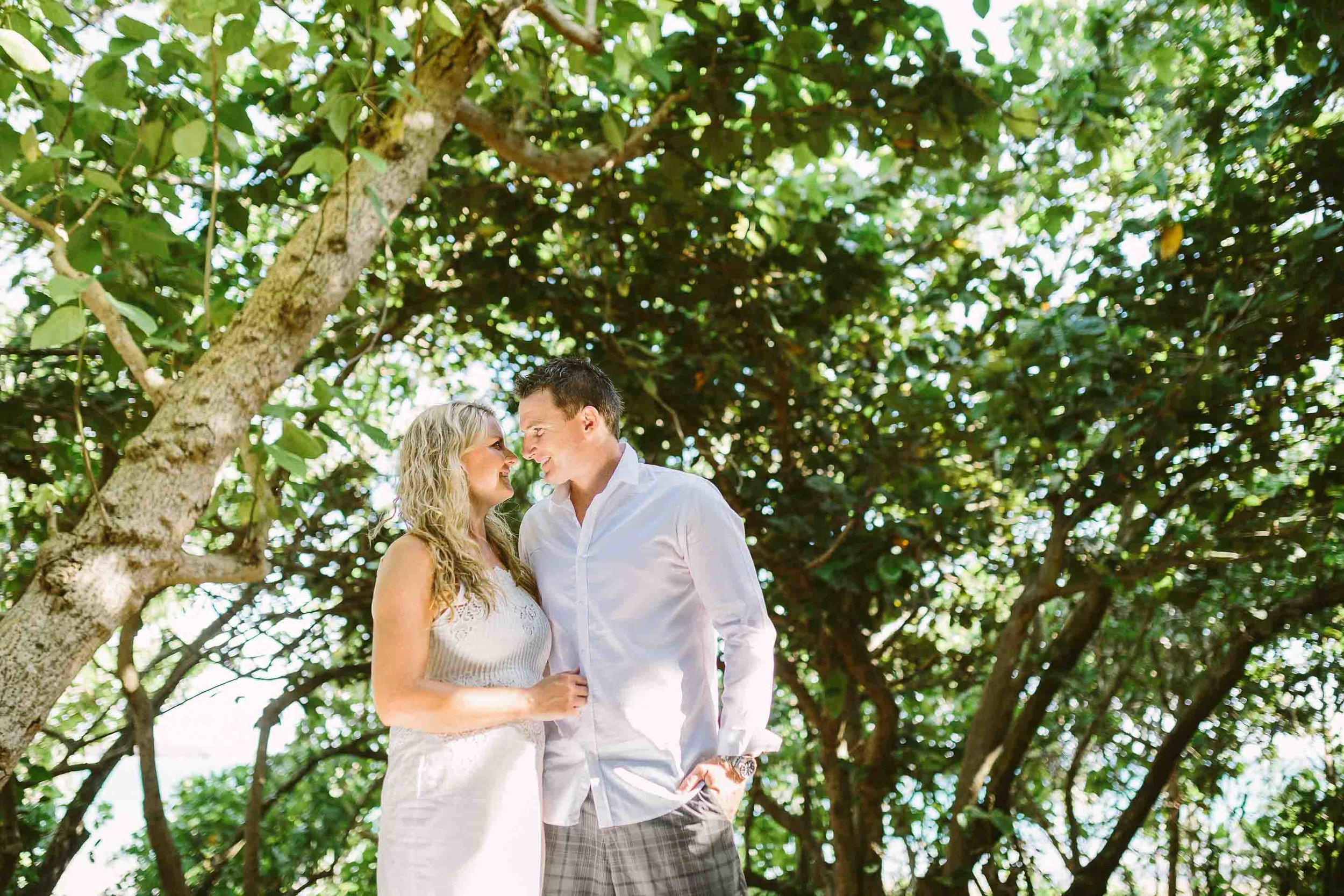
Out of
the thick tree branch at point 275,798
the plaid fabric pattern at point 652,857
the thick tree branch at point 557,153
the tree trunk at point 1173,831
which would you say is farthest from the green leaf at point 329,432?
the tree trunk at point 1173,831

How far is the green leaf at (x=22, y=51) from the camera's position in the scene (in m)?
1.62

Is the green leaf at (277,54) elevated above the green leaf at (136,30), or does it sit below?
below

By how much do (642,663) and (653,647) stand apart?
0.14ft

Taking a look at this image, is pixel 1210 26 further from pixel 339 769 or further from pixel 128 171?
pixel 339 769

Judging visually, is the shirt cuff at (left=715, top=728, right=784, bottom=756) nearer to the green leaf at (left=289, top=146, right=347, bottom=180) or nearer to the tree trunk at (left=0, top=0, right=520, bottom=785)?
the tree trunk at (left=0, top=0, right=520, bottom=785)

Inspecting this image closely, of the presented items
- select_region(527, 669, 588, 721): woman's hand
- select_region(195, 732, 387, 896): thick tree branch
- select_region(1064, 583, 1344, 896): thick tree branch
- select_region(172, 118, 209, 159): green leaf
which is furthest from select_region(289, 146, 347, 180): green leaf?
Result: select_region(1064, 583, 1344, 896): thick tree branch

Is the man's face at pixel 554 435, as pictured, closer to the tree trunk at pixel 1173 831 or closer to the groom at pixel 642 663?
the groom at pixel 642 663

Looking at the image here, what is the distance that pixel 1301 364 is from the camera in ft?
13.6

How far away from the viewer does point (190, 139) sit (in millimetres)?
1812

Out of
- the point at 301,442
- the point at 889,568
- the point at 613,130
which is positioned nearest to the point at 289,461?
the point at 301,442

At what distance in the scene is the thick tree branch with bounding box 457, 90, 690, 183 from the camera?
3.03 metres

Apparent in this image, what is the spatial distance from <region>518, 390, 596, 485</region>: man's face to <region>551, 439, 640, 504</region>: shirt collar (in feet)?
0.16

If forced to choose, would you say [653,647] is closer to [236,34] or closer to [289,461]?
[289,461]

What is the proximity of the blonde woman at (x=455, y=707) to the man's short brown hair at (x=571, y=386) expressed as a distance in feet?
0.81
